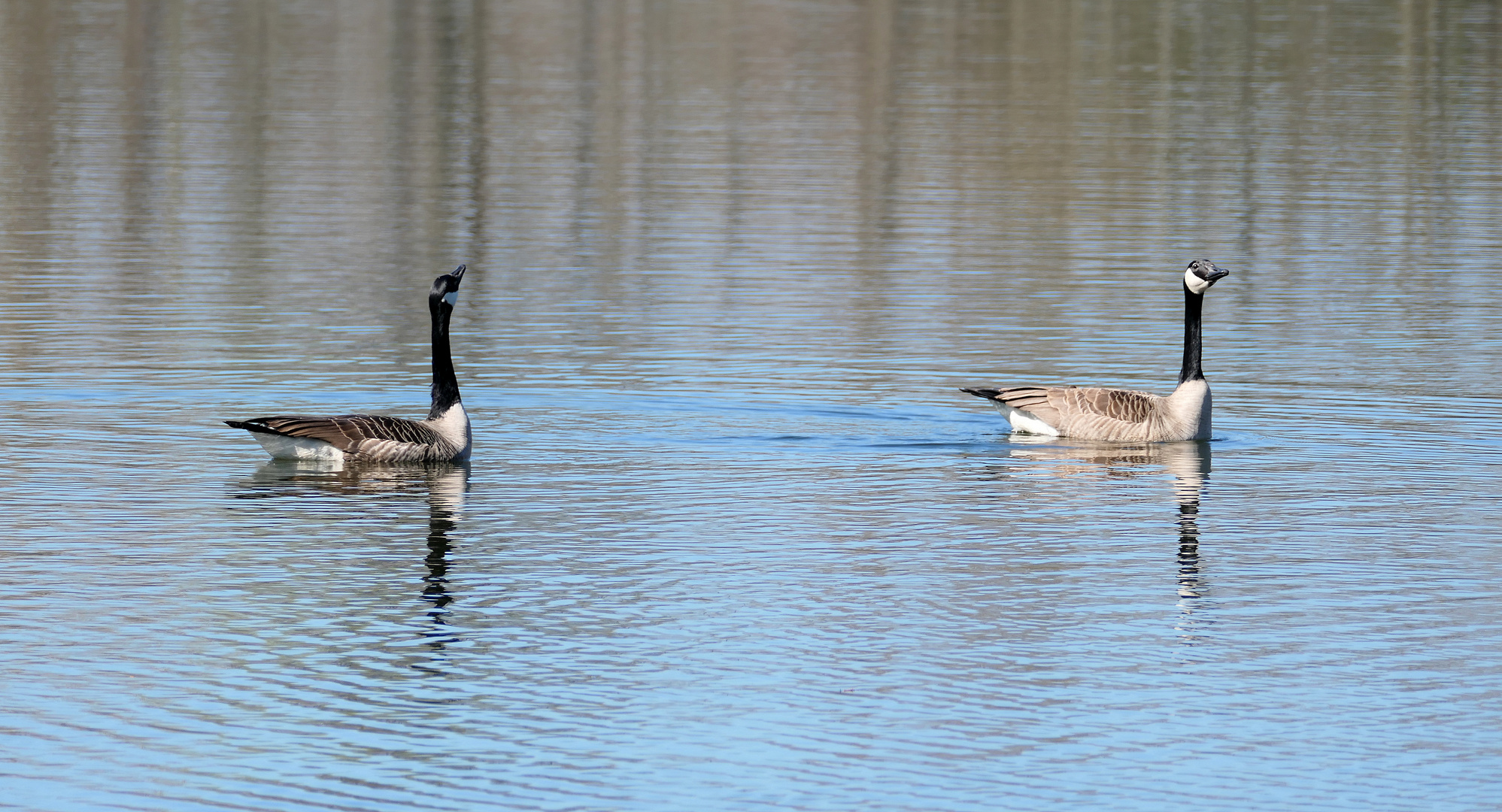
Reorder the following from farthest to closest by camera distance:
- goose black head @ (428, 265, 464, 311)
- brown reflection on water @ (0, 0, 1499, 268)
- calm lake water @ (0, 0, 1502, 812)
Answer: brown reflection on water @ (0, 0, 1499, 268) → goose black head @ (428, 265, 464, 311) → calm lake water @ (0, 0, 1502, 812)

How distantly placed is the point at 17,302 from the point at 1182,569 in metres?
19.5

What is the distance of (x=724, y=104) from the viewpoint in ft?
219

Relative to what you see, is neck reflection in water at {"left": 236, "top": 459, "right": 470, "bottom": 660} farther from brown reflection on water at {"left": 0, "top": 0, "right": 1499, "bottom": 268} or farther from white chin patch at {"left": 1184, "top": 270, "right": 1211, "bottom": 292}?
brown reflection on water at {"left": 0, "top": 0, "right": 1499, "bottom": 268}

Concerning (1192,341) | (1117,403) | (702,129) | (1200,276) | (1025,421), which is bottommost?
(1025,421)

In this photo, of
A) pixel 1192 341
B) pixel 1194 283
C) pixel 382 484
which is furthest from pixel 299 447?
pixel 1194 283

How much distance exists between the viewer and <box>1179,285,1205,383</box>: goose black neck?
76.2 feet

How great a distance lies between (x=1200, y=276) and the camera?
78.5ft

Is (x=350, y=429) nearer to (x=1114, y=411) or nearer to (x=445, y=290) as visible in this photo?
(x=445, y=290)

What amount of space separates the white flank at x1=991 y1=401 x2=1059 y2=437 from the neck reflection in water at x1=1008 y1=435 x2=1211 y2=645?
103 mm

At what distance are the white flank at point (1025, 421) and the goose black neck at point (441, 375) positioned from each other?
547 centimetres

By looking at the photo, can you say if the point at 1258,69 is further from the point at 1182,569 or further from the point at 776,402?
the point at 1182,569

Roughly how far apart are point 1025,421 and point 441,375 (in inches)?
234

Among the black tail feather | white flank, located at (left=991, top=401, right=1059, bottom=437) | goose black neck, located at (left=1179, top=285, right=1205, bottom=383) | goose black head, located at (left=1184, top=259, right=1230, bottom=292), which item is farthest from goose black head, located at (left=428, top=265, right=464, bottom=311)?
goose black head, located at (left=1184, top=259, right=1230, bottom=292)

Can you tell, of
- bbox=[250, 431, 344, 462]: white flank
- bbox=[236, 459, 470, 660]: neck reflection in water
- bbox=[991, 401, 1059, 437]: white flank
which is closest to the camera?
bbox=[236, 459, 470, 660]: neck reflection in water
